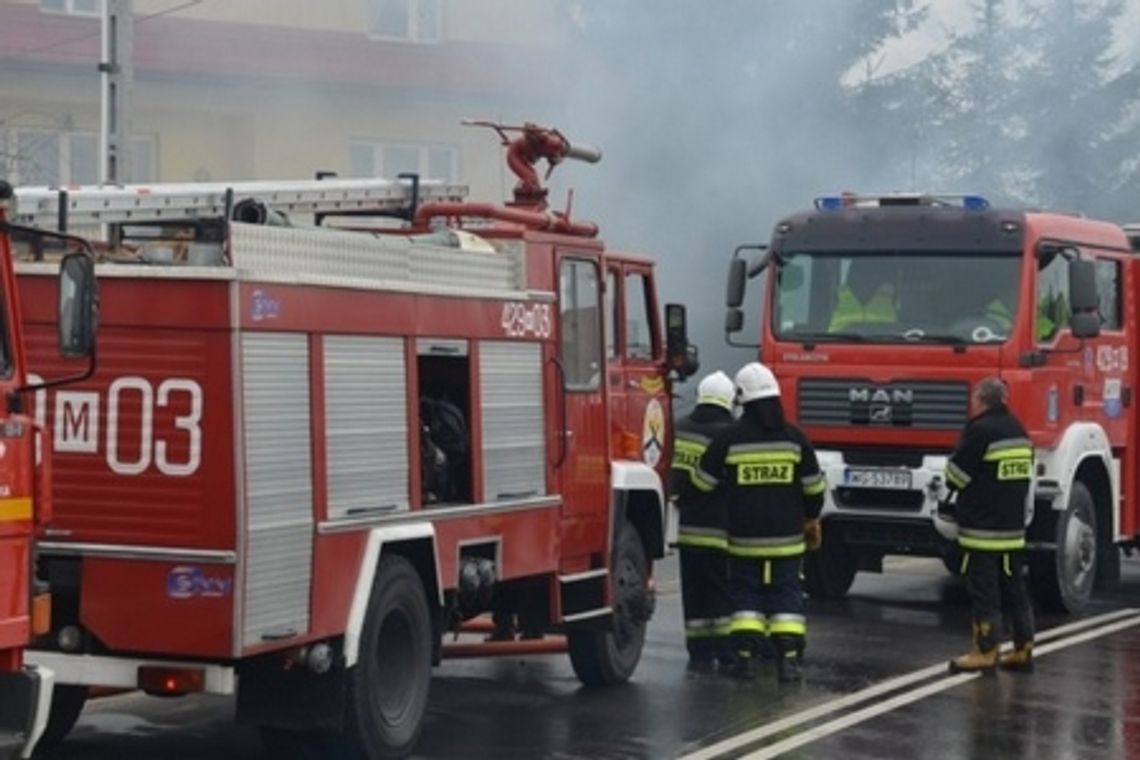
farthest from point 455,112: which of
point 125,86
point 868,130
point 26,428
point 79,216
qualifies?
point 26,428

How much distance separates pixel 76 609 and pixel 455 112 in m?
18.7

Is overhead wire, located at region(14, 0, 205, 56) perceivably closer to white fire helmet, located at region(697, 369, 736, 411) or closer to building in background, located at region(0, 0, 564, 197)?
building in background, located at region(0, 0, 564, 197)

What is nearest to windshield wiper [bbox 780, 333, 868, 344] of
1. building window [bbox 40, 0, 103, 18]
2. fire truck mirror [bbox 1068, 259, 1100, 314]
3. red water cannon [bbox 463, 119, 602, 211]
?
fire truck mirror [bbox 1068, 259, 1100, 314]

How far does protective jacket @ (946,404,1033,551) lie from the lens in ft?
39.8

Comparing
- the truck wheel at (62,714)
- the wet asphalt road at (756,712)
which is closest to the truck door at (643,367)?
the wet asphalt road at (756,712)

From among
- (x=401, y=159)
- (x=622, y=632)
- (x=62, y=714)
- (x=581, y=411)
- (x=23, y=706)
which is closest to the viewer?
(x=23, y=706)

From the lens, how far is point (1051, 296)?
14836 mm

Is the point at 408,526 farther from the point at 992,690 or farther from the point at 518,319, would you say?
the point at 992,690

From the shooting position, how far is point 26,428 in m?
7.37

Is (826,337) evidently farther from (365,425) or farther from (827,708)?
(365,425)

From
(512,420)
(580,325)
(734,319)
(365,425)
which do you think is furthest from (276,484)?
(734,319)

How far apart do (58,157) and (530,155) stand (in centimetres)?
1356

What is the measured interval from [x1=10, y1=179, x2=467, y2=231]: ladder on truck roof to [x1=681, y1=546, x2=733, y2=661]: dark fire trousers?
2316 mm

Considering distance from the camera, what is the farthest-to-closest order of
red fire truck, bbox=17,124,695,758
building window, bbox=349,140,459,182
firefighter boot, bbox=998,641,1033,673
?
building window, bbox=349,140,459,182
firefighter boot, bbox=998,641,1033,673
red fire truck, bbox=17,124,695,758
